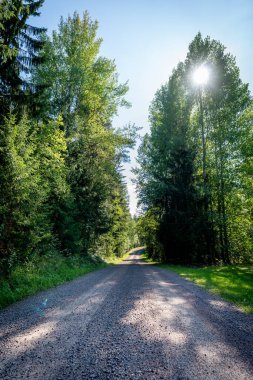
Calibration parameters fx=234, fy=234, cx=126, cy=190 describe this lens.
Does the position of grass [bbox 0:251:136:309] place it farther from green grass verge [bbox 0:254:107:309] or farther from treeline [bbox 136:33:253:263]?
treeline [bbox 136:33:253:263]

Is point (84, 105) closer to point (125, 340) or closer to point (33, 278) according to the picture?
point (33, 278)

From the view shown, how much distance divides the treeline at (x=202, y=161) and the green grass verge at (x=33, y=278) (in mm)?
12180

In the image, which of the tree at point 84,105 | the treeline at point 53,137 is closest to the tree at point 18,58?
the treeline at point 53,137

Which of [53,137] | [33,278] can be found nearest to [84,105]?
[53,137]

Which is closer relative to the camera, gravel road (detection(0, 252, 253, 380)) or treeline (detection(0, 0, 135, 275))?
gravel road (detection(0, 252, 253, 380))

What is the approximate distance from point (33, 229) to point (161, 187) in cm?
1565

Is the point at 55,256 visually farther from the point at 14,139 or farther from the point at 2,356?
the point at 2,356

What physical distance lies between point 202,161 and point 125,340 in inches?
891

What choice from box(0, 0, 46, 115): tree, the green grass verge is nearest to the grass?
the green grass verge

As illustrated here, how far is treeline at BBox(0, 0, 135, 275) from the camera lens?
28.2 ft

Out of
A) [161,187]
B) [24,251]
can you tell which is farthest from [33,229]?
[161,187]

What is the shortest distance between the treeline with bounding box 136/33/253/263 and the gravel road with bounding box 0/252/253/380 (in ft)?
52.5

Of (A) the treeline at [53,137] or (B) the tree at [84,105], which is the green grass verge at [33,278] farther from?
(B) the tree at [84,105]

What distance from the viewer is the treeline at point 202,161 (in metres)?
21.9
